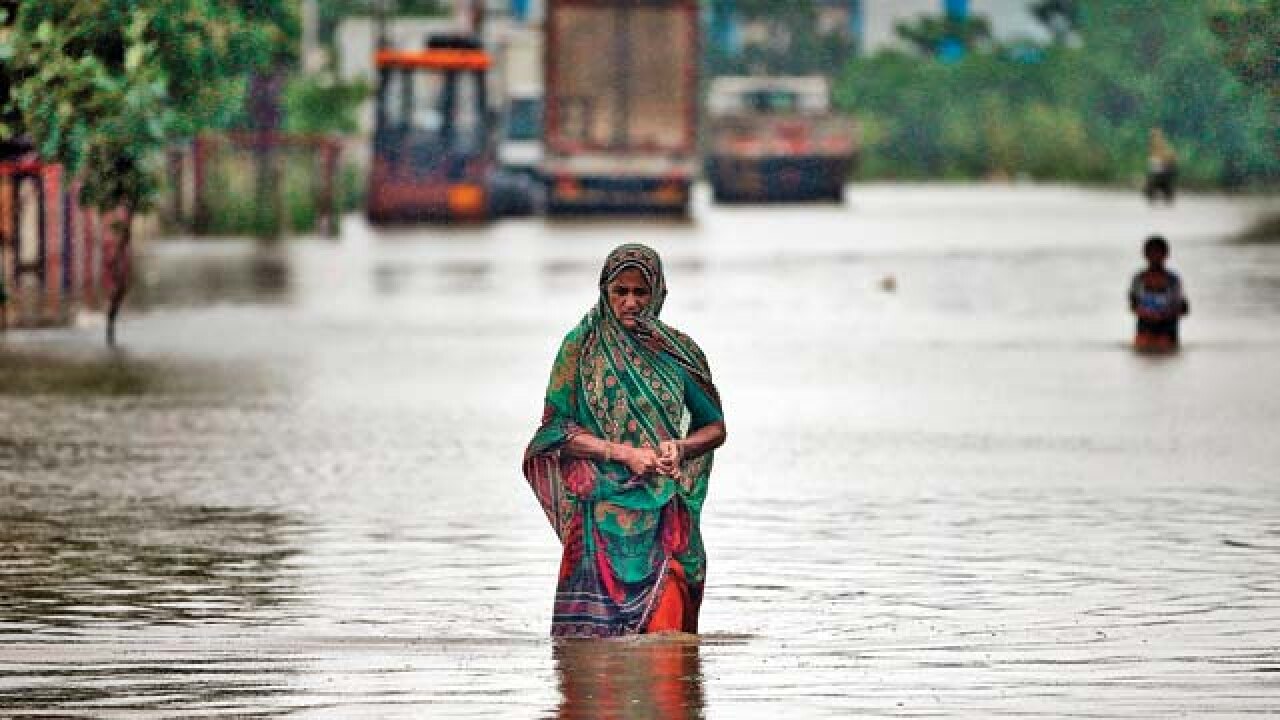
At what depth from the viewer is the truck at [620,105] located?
69.4 m

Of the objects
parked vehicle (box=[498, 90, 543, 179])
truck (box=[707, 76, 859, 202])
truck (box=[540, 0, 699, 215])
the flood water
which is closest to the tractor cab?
truck (box=[540, 0, 699, 215])

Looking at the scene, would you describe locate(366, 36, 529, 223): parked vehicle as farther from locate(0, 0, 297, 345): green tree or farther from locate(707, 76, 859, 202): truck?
locate(0, 0, 297, 345): green tree

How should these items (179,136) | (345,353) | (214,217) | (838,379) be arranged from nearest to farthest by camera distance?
(838,379)
(345,353)
(179,136)
(214,217)

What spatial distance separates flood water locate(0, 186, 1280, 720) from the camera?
11.3 m

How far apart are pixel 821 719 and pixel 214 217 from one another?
4921 centimetres

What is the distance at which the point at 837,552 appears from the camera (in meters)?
15.5

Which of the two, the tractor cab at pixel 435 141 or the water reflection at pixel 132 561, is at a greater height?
the water reflection at pixel 132 561

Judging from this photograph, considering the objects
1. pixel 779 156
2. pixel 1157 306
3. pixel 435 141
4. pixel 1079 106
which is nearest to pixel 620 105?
pixel 435 141

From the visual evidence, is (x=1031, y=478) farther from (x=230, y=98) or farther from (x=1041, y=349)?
(x=230, y=98)

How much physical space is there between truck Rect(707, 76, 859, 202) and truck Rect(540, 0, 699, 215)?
11088 millimetres

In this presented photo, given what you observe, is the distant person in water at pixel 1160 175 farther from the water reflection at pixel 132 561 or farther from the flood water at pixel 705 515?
the water reflection at pixel 132 561

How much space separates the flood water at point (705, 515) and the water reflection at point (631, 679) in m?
0.02

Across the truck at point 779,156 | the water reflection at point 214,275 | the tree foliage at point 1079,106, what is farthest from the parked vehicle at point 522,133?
the water reflection at point 214,275

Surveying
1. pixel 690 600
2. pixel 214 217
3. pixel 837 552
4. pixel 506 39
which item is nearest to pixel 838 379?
pixel 837 552
